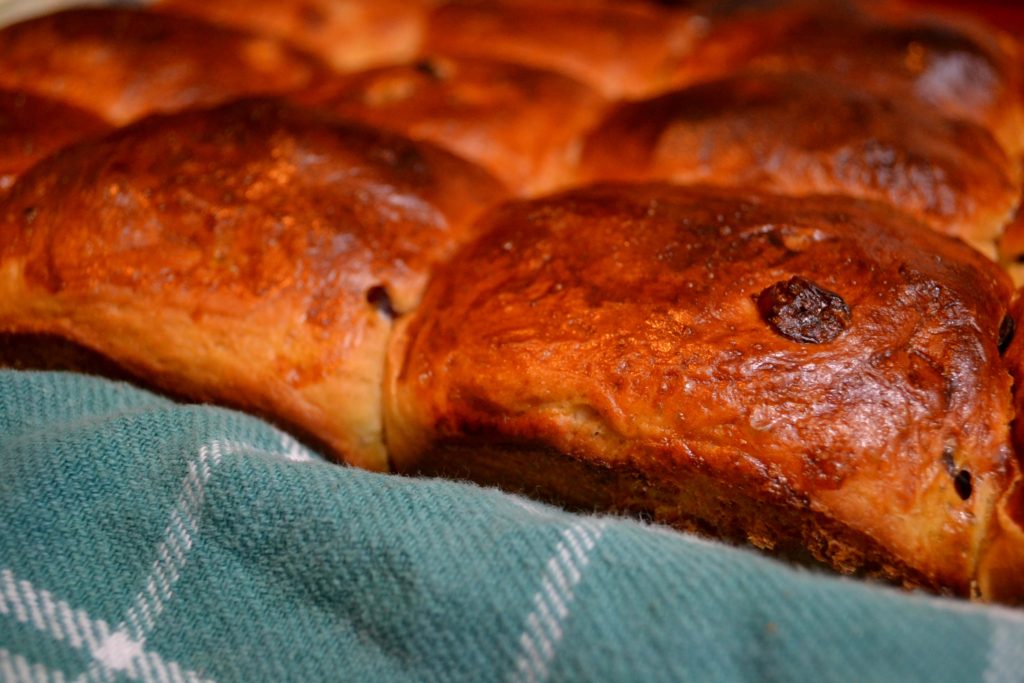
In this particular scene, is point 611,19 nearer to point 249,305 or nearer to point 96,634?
point 249,305

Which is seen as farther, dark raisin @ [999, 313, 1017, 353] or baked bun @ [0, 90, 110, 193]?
baked bun @ [0, 90, 110, 193]

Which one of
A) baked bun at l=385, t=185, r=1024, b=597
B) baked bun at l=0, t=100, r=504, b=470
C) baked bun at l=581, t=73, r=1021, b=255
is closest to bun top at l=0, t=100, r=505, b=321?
baked bun at l=0, t=100, r=504, b=470

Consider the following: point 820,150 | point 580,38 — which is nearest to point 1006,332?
point 820,150

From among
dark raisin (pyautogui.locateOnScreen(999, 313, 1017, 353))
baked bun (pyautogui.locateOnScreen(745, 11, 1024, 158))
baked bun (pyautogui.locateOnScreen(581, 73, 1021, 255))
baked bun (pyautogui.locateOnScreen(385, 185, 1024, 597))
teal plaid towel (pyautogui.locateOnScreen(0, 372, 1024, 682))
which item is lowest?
teal plaid towel (pyautogui.locateOnScreen(0, 372, 1024, 682))

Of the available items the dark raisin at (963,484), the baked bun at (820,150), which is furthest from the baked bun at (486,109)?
the dark raisin at (963,484)

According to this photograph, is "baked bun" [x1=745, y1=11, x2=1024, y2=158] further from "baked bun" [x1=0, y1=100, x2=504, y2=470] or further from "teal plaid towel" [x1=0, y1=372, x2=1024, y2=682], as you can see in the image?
"teal plaid towel" [x1=0, y1=372, x2=1024, y2=682]

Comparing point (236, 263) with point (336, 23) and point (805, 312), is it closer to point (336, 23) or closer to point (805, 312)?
point (805, 312)

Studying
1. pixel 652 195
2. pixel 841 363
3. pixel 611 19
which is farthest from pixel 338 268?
pixel 611 19
